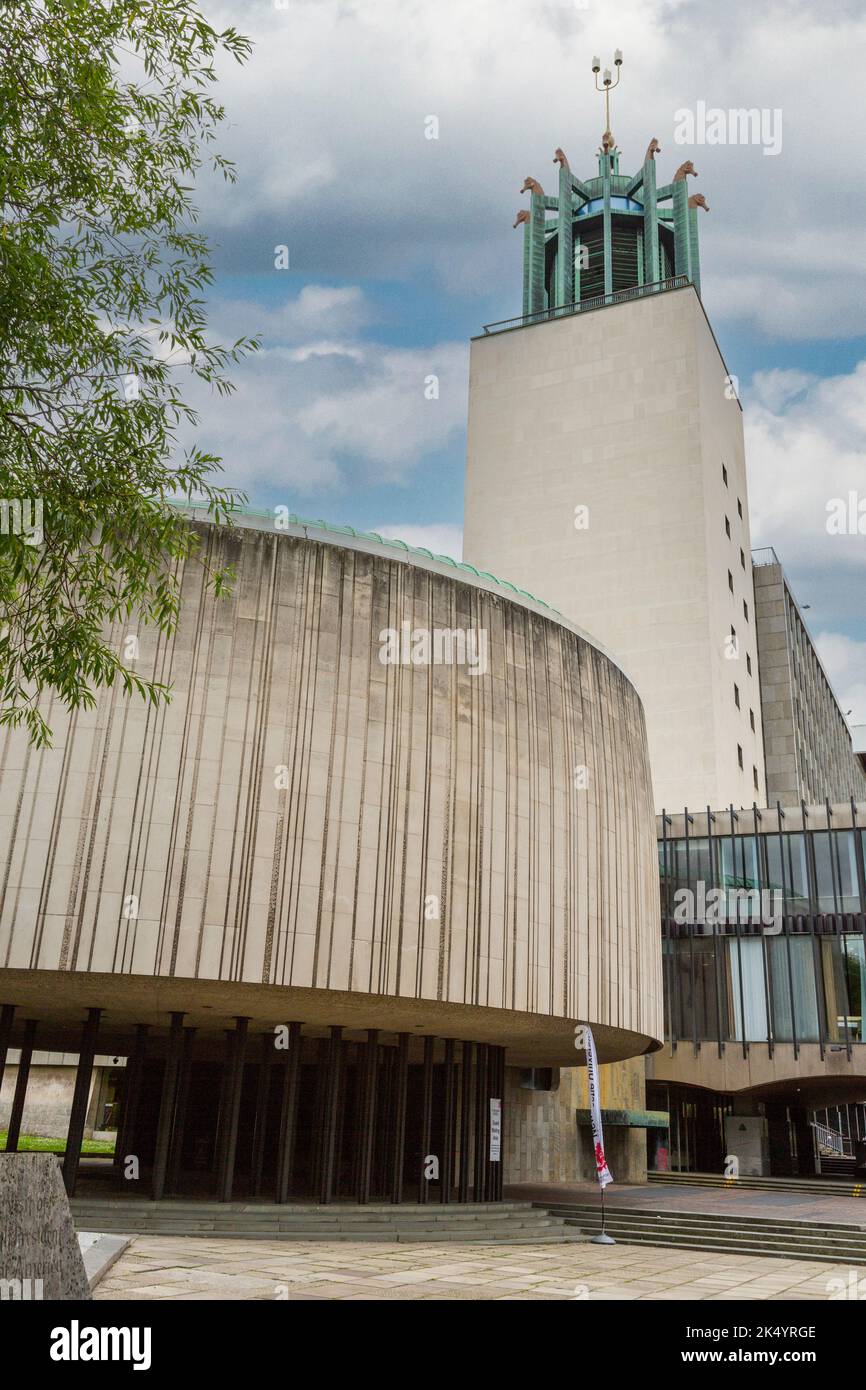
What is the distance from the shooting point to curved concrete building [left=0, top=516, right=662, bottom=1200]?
17312 mm

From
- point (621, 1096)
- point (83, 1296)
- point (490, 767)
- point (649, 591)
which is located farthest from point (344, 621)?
point (649, 591)

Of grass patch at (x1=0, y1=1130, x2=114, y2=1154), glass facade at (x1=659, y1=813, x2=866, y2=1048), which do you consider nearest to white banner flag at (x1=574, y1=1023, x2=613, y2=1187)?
glass facade at (x1=659, y1=813, x2=866, y2=1048)

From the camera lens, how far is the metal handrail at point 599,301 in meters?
59.0

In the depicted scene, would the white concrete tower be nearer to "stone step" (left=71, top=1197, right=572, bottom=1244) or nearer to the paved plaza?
"stone step" (left=71, top=1197, right=572, bottom=1244)

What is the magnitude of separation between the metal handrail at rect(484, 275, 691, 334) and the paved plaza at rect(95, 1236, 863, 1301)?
51.4 m

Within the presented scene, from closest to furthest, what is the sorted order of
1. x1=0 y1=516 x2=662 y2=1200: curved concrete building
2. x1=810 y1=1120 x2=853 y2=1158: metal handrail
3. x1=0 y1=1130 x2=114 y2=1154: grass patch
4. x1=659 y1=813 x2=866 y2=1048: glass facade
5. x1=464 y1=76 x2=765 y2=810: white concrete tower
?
x1=0 y1=516 x2=662 y2=1200: curved concrete building, x1=0 y1=1130 x2=114 y2=1154: grass patch, x1=659 y1=813 x2=866 y2=1048: glass facade, x1=464 y1=76 x2=765 y2=810: white concrete tower, x1=810 y1=1120 x2=853 y2=1158: metal handrail

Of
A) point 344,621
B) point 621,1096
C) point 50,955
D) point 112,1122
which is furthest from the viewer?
point 112,1122

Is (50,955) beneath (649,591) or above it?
beneath

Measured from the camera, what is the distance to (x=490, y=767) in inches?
806

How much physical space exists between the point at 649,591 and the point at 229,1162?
39802 millimetres

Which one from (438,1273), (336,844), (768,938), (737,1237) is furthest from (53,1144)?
(438,1273)

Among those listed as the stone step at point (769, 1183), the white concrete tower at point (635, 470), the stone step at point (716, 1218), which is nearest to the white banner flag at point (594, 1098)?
the stone step at point (716, 1218)

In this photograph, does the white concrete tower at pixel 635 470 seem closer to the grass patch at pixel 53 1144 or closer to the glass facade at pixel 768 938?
the glass facade at pixel 768 938

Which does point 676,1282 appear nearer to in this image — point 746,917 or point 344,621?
point 344,621
